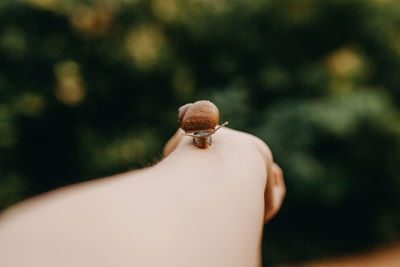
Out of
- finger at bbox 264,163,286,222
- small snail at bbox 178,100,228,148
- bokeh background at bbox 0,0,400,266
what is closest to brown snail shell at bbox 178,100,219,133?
small snail at bbox 178,100,228,148

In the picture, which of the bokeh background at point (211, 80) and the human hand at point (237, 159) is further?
the bokeh background at point (211, 80)

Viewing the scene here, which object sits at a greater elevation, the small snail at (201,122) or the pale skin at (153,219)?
the small snail at (201,122)

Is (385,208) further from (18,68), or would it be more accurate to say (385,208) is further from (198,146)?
(18,68)

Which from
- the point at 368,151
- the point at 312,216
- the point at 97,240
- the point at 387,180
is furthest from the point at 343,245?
the point at 97,240

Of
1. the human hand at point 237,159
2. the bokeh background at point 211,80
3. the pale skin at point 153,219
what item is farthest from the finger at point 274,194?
the bokeh background at point 211,80

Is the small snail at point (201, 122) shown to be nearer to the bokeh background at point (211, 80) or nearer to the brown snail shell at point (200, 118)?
the brown snail shell at point (200, 118)
